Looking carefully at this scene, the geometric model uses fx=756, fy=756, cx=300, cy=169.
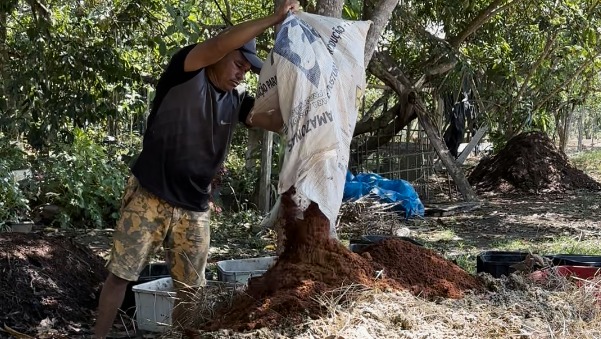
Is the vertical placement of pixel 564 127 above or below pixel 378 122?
above

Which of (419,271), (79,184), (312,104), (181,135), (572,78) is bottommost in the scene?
(419,271)

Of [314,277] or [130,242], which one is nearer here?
[314,277]

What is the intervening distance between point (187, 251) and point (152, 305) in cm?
77

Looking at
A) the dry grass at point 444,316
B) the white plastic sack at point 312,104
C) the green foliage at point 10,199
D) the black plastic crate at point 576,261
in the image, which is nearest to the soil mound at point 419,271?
the dry grass at point 444,316

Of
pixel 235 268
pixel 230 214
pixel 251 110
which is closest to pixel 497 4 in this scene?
pixel 230 214

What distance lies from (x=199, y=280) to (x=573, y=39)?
423 inches

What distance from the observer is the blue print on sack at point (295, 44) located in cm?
317

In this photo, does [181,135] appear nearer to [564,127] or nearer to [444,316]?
[444,316]

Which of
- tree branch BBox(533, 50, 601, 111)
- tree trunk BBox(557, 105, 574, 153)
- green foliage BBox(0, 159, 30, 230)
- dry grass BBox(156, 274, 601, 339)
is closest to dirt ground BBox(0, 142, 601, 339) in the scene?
dry grass BBox(156, 274, 601, 339)

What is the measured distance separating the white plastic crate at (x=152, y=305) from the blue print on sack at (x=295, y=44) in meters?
1.47

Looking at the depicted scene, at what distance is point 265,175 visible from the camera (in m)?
9.06

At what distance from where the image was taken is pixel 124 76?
22.0 ft

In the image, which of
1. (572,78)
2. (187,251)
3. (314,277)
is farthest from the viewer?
(572,78)

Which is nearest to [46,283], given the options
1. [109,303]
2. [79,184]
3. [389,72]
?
[109,303]
